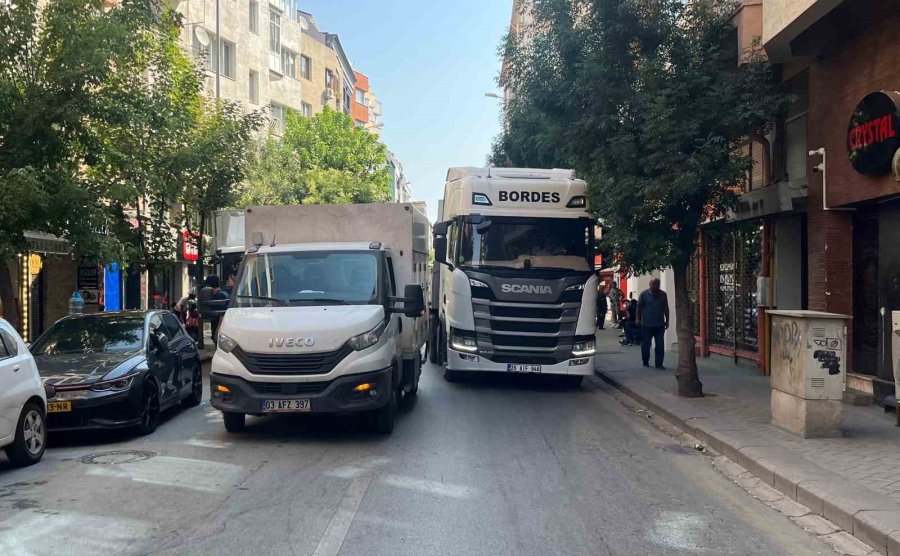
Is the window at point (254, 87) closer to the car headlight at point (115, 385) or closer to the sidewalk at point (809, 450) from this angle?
the sidewalk at point (809, 450)

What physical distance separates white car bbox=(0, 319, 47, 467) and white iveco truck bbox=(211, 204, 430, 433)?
68.5 inches

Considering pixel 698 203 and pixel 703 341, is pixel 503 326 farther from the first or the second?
pixel 703 341

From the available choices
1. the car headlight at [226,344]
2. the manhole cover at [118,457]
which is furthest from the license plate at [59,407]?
the car headlight at [226,344]

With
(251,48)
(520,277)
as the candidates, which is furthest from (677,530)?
(251,48)

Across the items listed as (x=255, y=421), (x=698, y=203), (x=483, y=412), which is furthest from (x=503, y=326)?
(x=255, y=421)

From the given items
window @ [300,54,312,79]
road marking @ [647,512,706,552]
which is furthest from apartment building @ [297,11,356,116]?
road marking @ [647,512,706,552]

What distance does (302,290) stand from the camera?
9844 millimetres

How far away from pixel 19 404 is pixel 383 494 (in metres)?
3.78

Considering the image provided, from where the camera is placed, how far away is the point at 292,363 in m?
8.89

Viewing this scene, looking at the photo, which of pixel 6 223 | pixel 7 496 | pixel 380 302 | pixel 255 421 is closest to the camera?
pixel 7 496

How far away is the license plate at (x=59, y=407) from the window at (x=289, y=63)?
1540 inches

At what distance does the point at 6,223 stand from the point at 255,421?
14.7 ft

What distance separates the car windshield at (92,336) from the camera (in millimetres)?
10383

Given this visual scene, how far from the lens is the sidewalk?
623 cm
